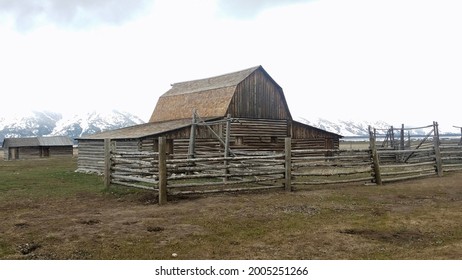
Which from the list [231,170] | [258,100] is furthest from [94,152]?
[231,170]

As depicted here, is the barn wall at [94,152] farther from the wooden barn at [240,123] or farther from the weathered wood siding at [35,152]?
the weathered wood siding at [35,152]

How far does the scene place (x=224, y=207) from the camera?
32.9 ft

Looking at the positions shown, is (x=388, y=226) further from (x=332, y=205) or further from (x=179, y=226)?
(x=179, y=226)

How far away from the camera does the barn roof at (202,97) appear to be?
25.8 m

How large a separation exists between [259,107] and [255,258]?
21119 mm

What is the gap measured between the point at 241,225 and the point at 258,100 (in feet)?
62.7

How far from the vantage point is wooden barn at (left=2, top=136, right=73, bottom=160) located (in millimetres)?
50453

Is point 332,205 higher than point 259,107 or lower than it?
lower

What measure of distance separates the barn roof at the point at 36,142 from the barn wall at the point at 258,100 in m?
37.2

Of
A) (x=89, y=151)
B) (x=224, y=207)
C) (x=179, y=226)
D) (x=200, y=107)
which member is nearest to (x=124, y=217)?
(x=179, y=226)


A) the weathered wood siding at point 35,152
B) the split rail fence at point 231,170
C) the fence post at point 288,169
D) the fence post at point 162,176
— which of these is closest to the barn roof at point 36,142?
the weathered wood siding at point 35,152

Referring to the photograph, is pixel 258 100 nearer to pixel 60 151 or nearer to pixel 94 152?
pixel 94 152

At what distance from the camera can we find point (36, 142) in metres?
52.7

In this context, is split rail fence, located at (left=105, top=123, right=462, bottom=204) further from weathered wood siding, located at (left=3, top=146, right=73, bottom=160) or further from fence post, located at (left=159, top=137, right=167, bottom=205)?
weathered wood siding, located at (left=3, top=146, right=73, bottom=160)
